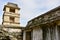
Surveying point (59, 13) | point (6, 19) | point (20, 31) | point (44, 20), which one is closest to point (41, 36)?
point (44, 20)

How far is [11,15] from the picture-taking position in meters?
18.1

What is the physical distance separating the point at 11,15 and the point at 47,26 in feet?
39.0

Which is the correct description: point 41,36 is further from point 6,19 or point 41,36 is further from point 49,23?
point 6,19

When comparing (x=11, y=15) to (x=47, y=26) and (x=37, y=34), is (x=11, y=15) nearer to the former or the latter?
(x=37, y=34)

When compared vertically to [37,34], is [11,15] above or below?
above

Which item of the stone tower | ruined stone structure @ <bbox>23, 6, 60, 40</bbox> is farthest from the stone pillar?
the stone tower

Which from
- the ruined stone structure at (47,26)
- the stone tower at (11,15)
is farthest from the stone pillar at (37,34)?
the stone tower at (11,15)

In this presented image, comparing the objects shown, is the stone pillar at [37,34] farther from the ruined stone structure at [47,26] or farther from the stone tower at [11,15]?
the stone tower at [11,15]

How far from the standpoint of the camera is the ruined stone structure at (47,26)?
6.12 m

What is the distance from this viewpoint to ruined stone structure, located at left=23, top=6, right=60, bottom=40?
241 inches

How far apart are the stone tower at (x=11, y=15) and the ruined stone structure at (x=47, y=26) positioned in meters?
10.2

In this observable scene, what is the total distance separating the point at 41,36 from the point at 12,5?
39.1 ft

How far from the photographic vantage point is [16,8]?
60.4 ft

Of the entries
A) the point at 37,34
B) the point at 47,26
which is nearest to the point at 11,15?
the point at 37,34
